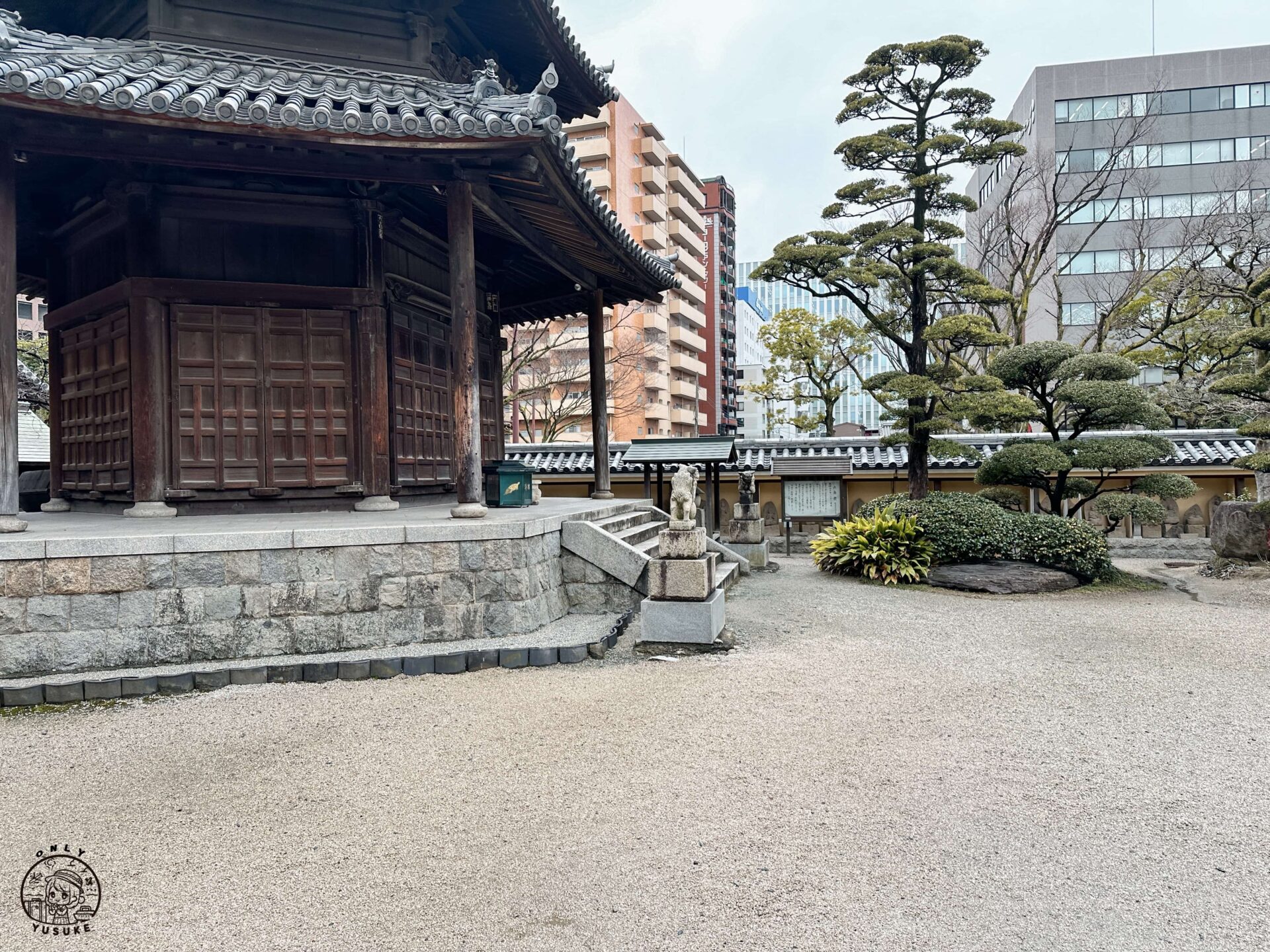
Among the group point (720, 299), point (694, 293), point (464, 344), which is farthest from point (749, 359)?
point (464, 344)

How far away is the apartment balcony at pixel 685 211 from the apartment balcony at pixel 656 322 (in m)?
8.37

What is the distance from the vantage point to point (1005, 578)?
1294 centimetres

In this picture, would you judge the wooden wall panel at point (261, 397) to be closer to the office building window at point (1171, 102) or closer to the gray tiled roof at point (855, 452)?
the gray tiled roof at point (855, 452)

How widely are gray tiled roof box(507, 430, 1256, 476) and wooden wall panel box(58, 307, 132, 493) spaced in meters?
9.35

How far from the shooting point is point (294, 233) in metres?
10.2

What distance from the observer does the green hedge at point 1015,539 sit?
13.3 m

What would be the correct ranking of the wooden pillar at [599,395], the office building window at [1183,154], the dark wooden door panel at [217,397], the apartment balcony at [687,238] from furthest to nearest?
1. the apartment balcony at [687,238]
2. the office building window at [1183,154]
3. the wooden pillar at [599,395]
4. the dark wooden door panel at [217,397]

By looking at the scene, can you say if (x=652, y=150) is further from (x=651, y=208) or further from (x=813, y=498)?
(x=813, y=498)

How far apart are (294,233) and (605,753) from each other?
316 inches

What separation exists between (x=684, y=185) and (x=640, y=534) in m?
48.9

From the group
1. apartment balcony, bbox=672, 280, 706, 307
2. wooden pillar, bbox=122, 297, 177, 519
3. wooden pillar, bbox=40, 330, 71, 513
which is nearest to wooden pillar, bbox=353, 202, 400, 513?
wooden pillar, bbox=122, 297, 177, 519

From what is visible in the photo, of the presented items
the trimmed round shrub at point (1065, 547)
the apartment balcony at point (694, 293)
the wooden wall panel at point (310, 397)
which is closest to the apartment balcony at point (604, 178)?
the apartment balcony at point (694, 293)

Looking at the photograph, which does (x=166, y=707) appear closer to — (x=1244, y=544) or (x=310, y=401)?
(x=310, y=401)

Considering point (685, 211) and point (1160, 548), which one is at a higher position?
point (685, 211)
